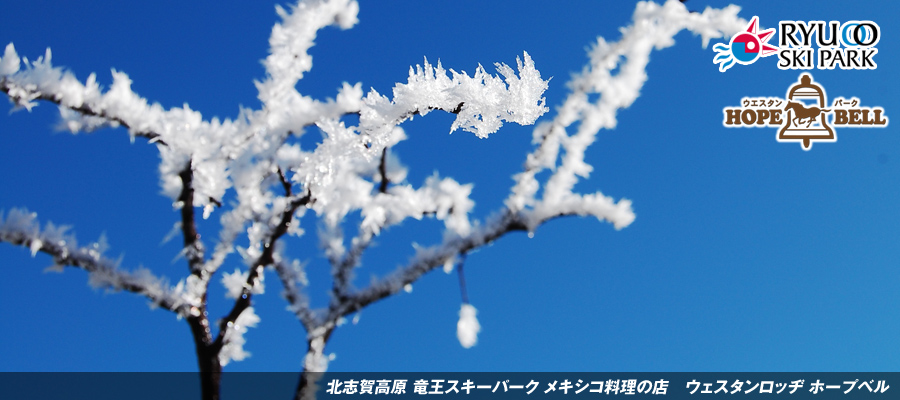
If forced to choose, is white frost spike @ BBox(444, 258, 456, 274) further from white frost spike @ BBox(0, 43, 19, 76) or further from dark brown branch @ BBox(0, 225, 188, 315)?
white frost spike @ BBox(0, 43, 19, 76)

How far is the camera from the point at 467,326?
235 centimetres

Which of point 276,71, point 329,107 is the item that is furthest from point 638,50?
point 276,71

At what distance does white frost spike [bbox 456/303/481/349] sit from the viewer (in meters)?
2.33

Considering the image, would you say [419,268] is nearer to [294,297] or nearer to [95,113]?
[294,297]

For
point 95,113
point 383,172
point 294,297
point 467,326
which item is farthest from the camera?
point 383,172

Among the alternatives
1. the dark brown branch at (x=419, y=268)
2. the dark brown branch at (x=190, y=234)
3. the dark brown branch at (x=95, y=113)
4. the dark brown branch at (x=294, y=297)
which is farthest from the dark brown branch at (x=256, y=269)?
the dark brown branch at (x=95, y=113)

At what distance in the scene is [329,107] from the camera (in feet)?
10.9

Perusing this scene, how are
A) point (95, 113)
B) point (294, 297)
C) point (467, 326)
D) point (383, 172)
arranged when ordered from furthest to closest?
point (383, 172) < point (294, 297) < point (95, 113) < point (467, 326)

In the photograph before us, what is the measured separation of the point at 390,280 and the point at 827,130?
712 cm

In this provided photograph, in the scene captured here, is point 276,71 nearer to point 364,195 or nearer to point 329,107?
point 329,107

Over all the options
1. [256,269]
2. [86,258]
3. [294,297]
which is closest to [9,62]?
[86,258]

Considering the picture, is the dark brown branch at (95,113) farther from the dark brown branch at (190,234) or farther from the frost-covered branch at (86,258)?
the frost-covered branch at (86,258)

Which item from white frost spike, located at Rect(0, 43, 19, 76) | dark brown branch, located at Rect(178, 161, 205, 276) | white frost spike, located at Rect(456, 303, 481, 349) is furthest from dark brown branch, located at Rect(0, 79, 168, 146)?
white frost spike, located at Rect(456, 303, 481, 349)

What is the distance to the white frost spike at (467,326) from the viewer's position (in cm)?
233
